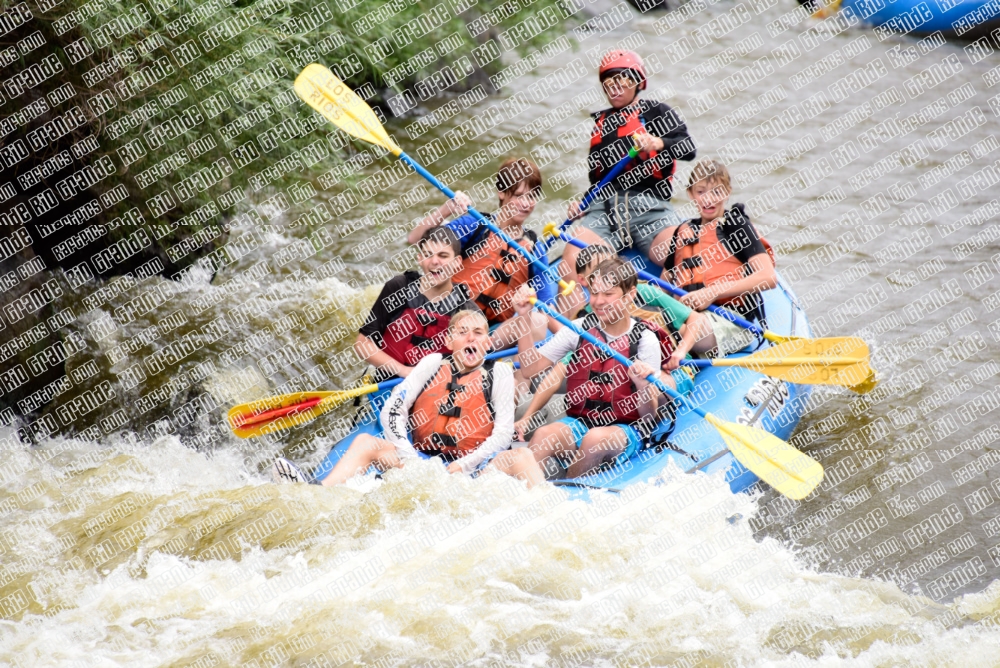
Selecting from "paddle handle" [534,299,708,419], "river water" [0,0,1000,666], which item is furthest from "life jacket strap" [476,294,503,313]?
"river water" [0,0,1000,666]

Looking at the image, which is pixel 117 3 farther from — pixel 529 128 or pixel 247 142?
pixel 529 128

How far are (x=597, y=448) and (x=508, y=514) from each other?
1.49 feet

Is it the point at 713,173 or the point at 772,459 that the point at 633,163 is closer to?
the point at 713,173

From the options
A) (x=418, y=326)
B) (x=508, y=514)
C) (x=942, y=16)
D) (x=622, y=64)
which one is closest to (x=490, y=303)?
(x=418, y=326)

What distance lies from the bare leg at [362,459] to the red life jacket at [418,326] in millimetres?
525

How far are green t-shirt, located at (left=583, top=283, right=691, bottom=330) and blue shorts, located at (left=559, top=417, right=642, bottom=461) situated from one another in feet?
2.13

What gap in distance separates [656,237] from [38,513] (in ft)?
10.5

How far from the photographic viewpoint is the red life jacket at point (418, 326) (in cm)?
468

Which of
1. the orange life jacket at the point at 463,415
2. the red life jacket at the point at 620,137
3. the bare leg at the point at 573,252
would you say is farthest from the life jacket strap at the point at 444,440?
the red life jacket at the point at 620,137

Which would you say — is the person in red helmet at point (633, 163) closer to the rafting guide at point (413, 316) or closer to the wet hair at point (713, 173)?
the wet hair at point (713, 173)

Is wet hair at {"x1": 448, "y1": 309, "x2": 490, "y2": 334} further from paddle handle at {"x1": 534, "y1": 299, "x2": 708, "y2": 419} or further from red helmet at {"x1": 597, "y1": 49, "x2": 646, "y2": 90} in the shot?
red helmet at {"x1": 597, "y1": 49, "x2": 646, "y2": 90}

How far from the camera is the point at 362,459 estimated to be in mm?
4266

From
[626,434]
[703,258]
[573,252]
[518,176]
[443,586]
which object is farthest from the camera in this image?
[573,252]

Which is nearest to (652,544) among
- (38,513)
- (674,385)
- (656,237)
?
(674,385)
